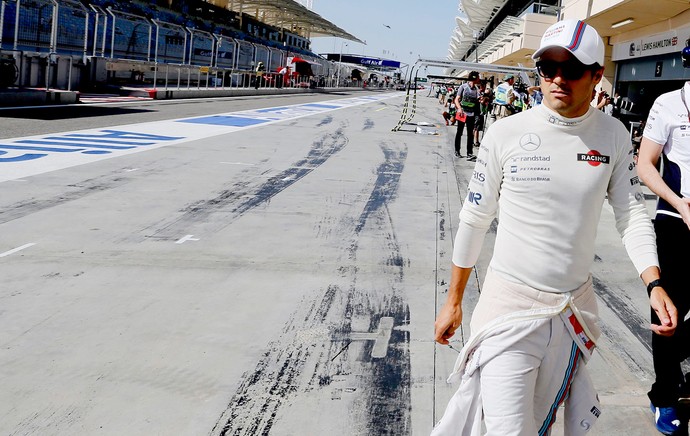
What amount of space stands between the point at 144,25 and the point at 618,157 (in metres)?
30.3

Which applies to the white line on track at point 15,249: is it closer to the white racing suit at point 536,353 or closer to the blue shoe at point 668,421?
the white racing suit at point 536,353

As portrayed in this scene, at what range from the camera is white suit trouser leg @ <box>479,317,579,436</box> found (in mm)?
2018

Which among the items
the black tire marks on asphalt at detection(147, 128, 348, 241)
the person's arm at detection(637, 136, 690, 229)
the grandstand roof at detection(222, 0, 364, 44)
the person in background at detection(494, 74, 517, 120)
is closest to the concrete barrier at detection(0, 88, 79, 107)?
the black tire marks on asphalt at detection(147, 128, 348, 241)

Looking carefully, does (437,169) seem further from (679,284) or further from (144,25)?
(144,25)

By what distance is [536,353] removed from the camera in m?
2.08

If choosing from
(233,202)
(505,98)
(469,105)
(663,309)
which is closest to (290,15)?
(505,98)

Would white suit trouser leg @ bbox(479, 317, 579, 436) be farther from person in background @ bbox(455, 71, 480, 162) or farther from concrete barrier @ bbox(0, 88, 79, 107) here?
concrete barrier @ bbox(0, 88, 79, 107)

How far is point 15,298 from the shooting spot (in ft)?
13.9

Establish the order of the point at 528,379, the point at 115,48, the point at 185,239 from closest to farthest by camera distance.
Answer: the point at 528,379
the point at 185,239
the point at 115,48

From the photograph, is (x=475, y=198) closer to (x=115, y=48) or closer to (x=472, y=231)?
(x=472, y=231)

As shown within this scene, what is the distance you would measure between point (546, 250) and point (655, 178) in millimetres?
1299

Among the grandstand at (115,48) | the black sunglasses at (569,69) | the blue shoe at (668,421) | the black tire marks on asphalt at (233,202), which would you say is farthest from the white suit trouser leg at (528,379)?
the grandstand at (115,48)

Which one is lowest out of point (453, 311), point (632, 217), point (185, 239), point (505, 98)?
point (185, 239)

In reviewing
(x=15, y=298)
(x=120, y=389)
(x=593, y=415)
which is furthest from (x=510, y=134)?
(x=15, y=298)
